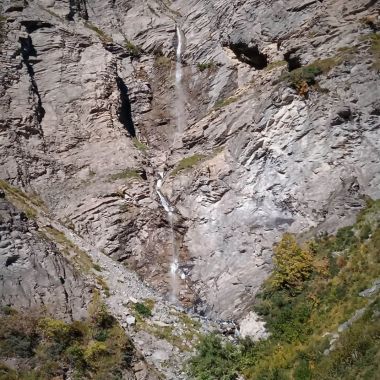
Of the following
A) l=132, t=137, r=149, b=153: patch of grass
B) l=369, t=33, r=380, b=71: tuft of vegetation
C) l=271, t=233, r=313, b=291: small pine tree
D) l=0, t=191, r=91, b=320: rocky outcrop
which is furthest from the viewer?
l=132, t=137, r=149, b=153: patch of grass

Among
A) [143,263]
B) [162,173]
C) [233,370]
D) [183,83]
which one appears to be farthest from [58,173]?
[233,370]

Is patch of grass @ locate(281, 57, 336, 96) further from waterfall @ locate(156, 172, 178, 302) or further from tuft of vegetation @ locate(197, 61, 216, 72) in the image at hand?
tuft of vegetation @ locate(197, 61, 216, 72)

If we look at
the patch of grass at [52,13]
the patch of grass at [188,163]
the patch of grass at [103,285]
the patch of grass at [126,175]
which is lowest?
the patch of grass at [103,285]

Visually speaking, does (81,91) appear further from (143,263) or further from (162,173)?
(143,263)

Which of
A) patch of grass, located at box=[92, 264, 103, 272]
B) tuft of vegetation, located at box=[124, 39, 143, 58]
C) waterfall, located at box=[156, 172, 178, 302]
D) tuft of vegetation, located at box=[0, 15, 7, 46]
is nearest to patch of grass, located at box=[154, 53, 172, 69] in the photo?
tuft of vegetation, located at box=[124, 39, 143, 58]

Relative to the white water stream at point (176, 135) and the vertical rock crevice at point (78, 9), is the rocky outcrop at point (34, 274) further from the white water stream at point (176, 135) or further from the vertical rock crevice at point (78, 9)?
the vertical rock crevice at point (78, 9)

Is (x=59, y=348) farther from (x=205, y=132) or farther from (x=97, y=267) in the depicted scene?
(x=205, y=132)

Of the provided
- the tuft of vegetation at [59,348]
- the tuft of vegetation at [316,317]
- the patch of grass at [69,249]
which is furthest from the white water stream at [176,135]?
the tuft of vegetation at [59,348]
